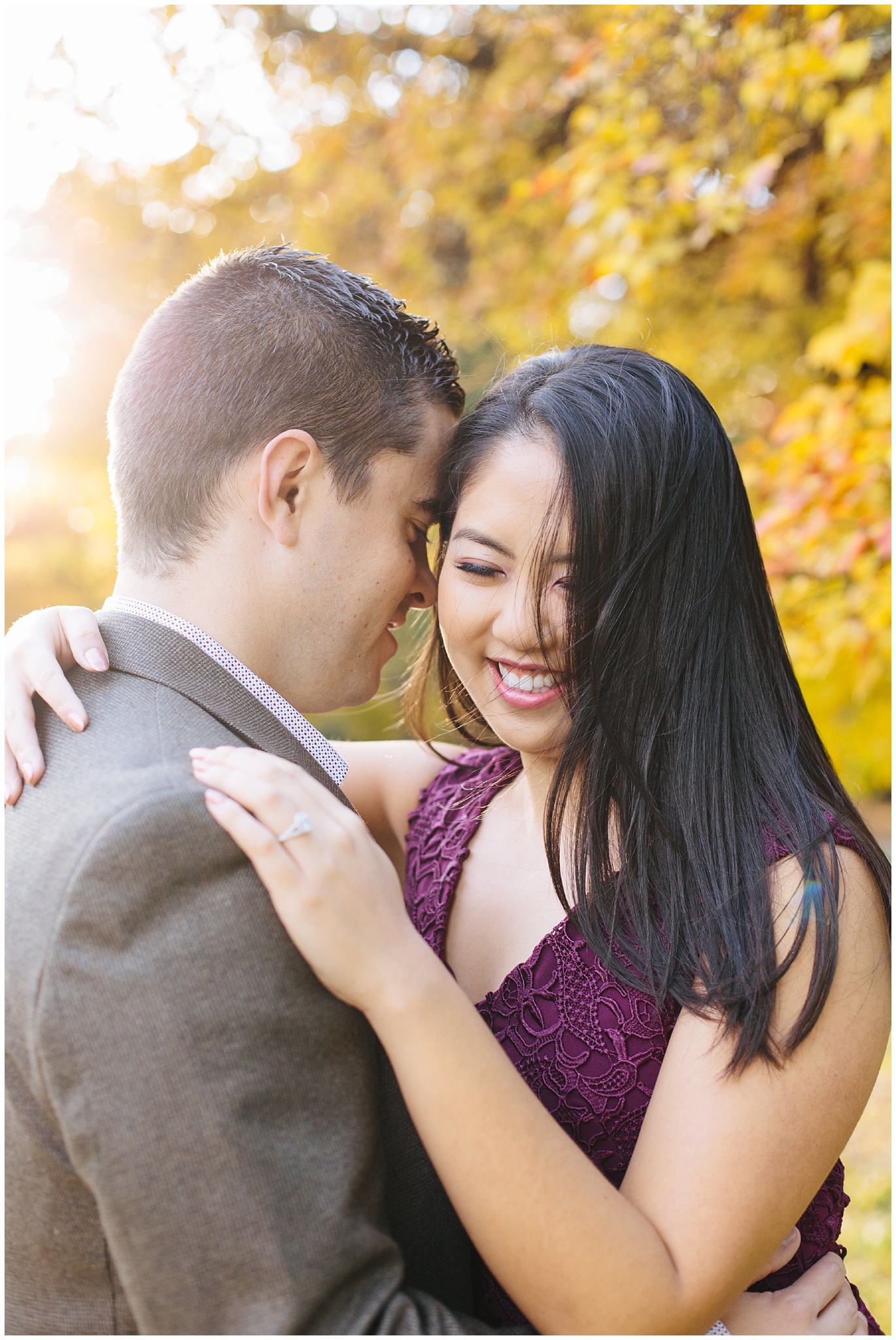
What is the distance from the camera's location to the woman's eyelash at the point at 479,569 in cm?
202

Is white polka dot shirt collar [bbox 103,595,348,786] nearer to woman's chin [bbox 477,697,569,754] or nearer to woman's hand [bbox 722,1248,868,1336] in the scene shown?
woman's chin [bbox 477,697,569,754]

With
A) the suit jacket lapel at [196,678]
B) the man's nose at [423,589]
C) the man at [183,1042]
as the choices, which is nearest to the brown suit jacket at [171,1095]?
the man at [183,1042]

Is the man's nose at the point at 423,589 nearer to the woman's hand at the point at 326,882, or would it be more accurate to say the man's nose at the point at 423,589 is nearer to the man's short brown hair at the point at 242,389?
the man's short brown hair at the point at 242,389

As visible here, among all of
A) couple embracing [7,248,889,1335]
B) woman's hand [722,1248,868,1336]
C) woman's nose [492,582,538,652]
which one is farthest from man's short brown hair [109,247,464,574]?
woman's hand [722,1248,868,1336]

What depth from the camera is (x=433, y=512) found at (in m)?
2.21

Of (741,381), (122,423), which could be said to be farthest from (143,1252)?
(741,381)

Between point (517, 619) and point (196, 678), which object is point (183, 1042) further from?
point (517, 619)

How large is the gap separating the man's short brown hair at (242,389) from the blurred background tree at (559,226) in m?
→ 2.10

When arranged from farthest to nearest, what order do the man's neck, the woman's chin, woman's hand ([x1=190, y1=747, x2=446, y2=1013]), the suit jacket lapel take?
the woman's chin
the man's neck
the suit jacket lapel
woman's hand ([x1=190, y1=747, x2=446, y2=1013])

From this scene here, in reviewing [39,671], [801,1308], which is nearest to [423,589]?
[39,671]

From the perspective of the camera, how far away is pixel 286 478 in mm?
1904

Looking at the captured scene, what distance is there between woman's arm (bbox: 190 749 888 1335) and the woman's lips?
26.5 inches

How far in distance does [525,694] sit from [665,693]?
27 centimetres

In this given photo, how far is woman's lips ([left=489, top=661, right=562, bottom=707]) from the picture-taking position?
2053 mm
